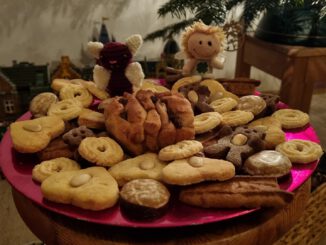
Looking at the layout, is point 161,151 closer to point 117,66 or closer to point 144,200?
point 144,200

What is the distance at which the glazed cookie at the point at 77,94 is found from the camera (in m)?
0.87

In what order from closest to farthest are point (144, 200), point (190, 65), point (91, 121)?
point (144, 200)
point (91, 121)
point (190, 65)

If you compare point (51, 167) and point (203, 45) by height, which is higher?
point (203, 45)

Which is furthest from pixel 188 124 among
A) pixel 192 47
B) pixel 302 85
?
pixel 302 85

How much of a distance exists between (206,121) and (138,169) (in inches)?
7.3

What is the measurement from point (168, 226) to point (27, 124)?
35 centimetres

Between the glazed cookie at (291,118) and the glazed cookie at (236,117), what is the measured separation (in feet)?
0.23

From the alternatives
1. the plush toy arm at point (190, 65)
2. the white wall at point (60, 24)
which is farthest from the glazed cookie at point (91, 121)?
the white wall at point (60, 24)

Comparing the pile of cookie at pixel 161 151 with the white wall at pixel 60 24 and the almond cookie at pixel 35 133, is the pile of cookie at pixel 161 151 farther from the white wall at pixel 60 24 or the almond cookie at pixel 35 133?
the white wall at pixel 60 24

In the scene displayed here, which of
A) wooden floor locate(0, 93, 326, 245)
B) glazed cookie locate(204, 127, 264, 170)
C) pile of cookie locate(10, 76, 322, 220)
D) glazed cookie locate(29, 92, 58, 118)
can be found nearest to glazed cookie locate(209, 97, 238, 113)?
pile of cookie locate(10, 76, 322, 220)

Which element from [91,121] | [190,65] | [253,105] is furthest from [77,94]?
[253,105]

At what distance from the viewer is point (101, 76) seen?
2.94ft

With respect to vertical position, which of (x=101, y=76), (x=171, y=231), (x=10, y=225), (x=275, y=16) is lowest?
(x=10, y=225)

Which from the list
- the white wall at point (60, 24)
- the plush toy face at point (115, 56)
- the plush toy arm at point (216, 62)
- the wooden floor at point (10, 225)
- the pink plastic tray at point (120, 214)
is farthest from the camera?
the white wall at point (60, 24)
